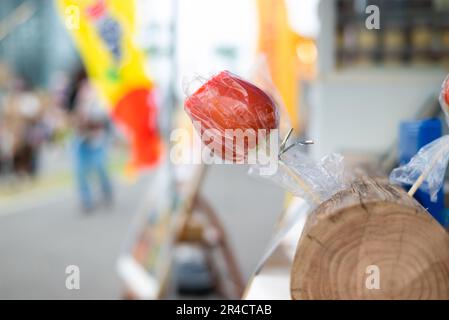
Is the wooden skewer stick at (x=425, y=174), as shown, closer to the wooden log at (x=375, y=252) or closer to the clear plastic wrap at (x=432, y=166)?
the clear plastic wrap at (x=432, y=166)

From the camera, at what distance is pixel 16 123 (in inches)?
386

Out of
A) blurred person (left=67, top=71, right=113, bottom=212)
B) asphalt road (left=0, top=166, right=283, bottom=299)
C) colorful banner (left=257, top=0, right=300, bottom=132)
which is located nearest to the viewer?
asphalt road (left=0, top=166, right=283, bottom=299)

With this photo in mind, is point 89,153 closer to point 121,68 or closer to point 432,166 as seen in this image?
point 121,68

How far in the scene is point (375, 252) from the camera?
0.87 meters

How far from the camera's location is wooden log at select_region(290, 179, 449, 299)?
2.84 feet

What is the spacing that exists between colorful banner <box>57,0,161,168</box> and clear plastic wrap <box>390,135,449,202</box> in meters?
2.30

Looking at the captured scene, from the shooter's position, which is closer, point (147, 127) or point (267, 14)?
point (147, 127)

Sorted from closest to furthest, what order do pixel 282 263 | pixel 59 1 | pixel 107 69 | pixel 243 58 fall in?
pixel 282 263 → pixel 59 1 → pixel 107 69 → pixel 243 58

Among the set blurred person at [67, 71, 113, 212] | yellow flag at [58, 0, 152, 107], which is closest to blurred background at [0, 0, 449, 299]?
yellow flag at [58, 0, 152, 107]

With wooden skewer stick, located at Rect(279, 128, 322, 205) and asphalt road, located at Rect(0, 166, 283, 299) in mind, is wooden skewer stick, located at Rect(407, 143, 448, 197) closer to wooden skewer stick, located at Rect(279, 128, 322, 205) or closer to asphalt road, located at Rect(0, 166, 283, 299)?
wooden skewer stick, located at Rect(279, 128, 322, 205)
